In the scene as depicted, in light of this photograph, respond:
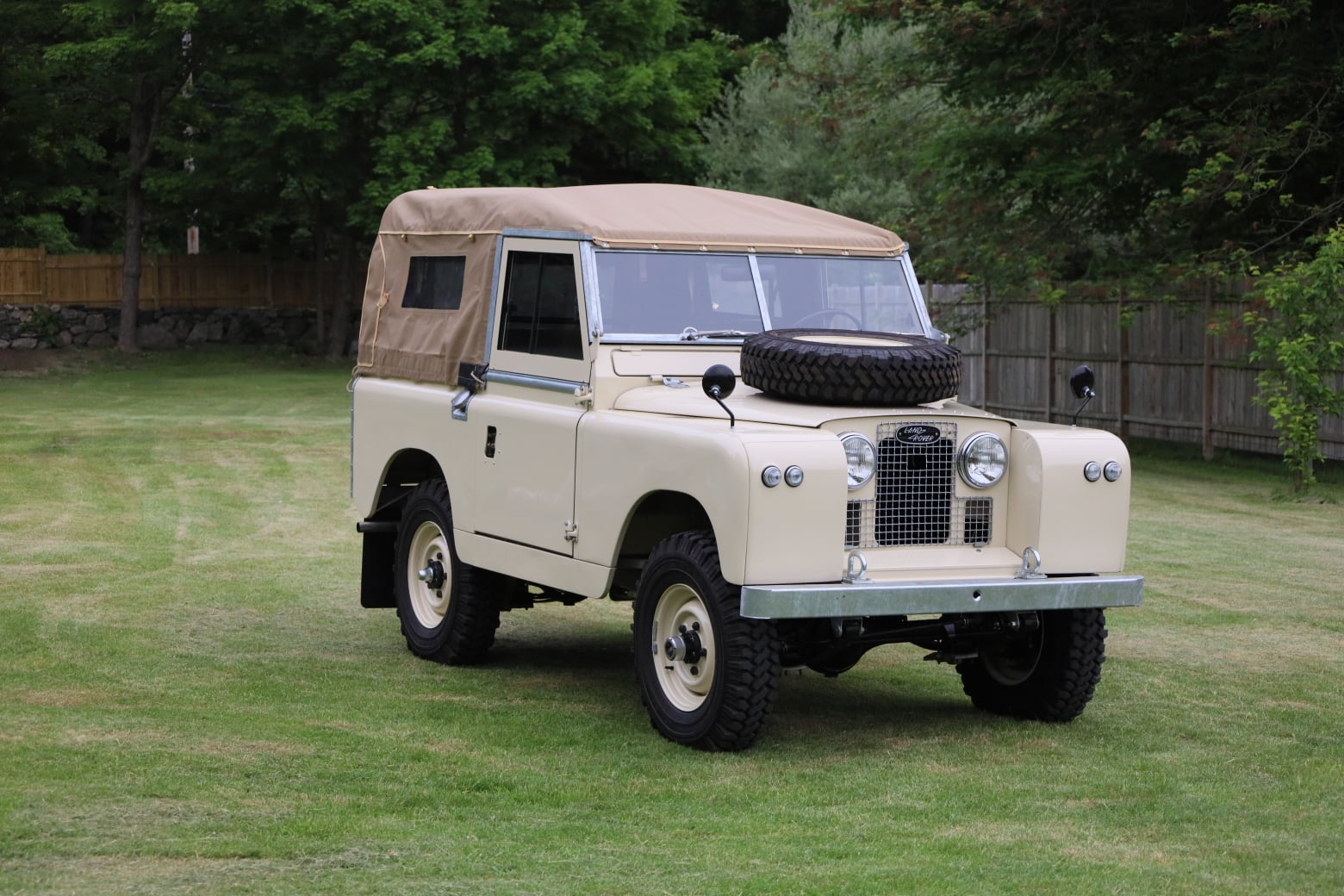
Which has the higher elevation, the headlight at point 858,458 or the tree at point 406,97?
the tree at point 406,97

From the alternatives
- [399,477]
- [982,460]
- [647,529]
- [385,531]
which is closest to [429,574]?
[385,531]

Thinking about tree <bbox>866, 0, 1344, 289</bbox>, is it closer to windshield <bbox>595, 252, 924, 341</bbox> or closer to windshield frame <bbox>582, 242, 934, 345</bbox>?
windshield <bbox>595, 252, 924, 341</bbox>

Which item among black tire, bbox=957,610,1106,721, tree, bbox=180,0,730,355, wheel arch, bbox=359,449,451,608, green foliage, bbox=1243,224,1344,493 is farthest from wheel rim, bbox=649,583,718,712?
tree, bbox=180,0,730,355

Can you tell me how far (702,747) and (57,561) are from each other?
7.14 meters

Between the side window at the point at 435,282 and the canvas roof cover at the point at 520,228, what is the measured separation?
45 mm

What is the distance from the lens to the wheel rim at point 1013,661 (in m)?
8.38

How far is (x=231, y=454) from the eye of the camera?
2166cm

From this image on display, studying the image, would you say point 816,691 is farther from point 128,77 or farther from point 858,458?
point 128,77

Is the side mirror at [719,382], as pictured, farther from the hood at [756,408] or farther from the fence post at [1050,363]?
the fence post at [1050,363]

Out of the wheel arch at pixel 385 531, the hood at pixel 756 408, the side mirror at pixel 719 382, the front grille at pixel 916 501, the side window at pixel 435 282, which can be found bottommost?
the wheel arch at pixel 385 531

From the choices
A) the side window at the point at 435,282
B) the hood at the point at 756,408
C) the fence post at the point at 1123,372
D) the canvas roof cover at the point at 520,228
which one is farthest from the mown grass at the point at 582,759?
the fence post at the point at 1123,372

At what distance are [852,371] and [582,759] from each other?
6.51 ft

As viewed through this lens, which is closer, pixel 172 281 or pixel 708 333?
pixel 708 333

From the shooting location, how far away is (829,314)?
29.7 ft
